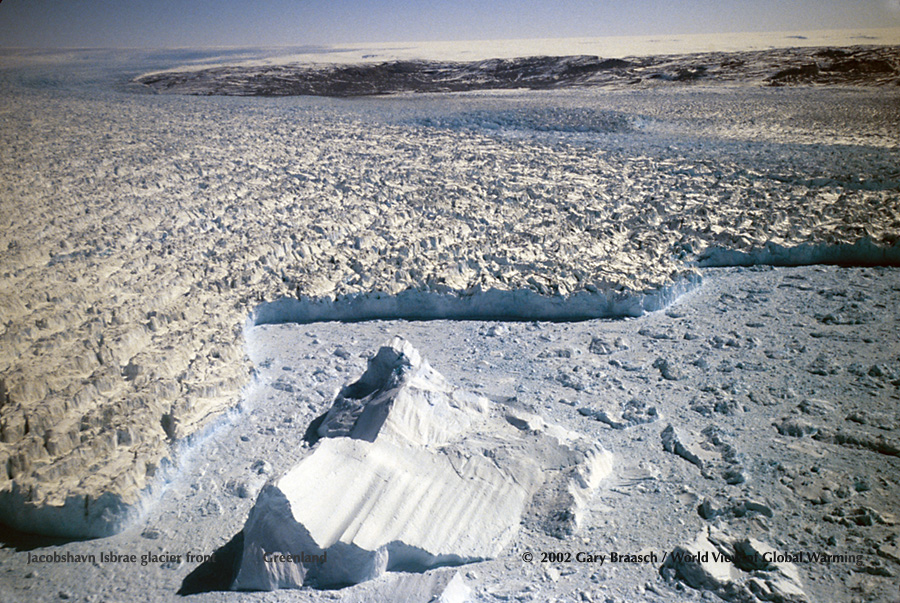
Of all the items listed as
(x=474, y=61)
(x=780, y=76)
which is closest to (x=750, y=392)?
(x=780, y=76)

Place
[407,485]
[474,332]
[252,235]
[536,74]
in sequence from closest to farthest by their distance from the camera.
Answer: [407,485], [474,332], [252,235], [536,74]

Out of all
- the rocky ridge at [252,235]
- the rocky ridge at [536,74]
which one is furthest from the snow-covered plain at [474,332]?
the rocky ridge at [536,74]

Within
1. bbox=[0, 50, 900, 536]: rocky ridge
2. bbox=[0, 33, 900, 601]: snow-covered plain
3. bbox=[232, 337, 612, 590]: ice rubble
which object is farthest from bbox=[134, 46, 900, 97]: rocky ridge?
bbox=[232, 337, 612, 590]: ice rubble

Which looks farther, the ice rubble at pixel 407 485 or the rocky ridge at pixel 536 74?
the rocky ridge at pixel 536 74

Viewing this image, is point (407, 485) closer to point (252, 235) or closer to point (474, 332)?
point (474, 332)

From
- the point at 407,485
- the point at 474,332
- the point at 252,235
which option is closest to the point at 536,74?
the point at 252,235

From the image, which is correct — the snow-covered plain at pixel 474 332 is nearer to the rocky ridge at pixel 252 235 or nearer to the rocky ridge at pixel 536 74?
the rocky ridge at pixel 252 235

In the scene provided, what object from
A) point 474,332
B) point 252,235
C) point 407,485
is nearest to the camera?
point 407,485
